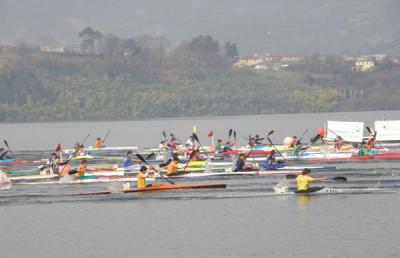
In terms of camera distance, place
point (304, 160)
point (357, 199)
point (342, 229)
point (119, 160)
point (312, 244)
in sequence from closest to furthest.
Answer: point (312, 244) < point (342, 229) < point (357, 199) < point (304, 160) < point (119, 160)

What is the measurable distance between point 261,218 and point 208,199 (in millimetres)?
6700

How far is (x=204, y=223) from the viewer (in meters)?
45.1

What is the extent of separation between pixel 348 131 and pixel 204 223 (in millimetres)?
51474

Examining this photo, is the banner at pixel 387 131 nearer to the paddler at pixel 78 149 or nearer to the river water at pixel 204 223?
the paddler at pixel 78 149

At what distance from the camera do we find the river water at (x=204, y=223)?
3959 cm

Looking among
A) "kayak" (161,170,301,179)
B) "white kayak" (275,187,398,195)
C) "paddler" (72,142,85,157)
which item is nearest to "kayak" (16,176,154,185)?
"kayak" (161,170,301,179)

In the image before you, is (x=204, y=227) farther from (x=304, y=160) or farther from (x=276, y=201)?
(x=304, y=160)

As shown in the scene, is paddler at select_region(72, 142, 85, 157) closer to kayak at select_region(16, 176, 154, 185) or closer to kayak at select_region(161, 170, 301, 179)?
kayak at select_region(16, 176, 154, 185)

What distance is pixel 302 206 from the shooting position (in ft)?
158

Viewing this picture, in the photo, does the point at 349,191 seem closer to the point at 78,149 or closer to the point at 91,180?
the point at 91,180

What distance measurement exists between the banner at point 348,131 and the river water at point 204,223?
3513cm

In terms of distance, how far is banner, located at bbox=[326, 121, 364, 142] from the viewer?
308 feet

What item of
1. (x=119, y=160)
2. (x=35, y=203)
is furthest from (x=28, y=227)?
(x=119, y=160)

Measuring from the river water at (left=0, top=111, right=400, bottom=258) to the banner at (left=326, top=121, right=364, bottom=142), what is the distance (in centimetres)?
3513
